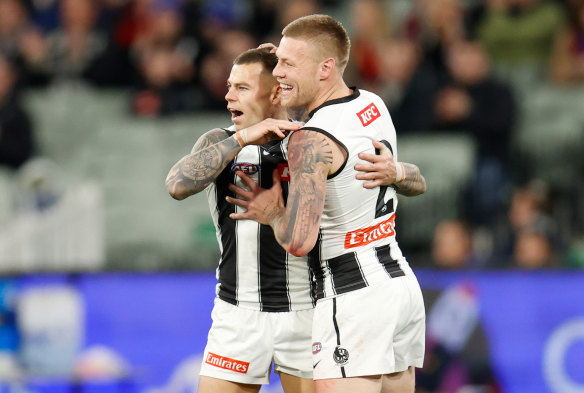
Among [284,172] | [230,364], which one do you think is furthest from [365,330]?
[284,172]

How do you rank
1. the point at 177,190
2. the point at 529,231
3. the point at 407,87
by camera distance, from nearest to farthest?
1. the point at 177,190
2. the point at 529,231
3. the point at 407,87

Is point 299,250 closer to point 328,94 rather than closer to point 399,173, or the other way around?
point 399,173

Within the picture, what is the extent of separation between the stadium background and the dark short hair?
2785 mm

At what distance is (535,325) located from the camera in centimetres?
676

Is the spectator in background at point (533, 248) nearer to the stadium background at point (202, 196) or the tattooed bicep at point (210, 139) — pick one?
the stadium background at point (202, 196)

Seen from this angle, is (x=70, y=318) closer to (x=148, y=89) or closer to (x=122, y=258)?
(x=122, y=258)

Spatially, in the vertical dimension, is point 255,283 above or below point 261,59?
below

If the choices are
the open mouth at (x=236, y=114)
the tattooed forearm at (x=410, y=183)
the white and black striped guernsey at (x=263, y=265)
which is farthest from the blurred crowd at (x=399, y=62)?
the open mouth at (x=236, y=114)

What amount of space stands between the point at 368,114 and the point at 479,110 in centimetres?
485

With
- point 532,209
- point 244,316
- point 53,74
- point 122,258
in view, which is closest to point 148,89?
point 53,74

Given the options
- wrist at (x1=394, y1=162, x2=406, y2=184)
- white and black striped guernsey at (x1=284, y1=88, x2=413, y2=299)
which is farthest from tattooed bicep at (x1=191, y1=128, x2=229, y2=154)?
wrist at (x1=394, y1=162, x2=406, y2=184)

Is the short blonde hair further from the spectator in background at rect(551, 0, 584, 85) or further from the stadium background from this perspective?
the spectator in background at rect(551, 0, 584, 85)

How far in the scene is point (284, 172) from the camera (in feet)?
14.1

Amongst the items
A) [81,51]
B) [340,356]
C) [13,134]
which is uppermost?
[81,51]
